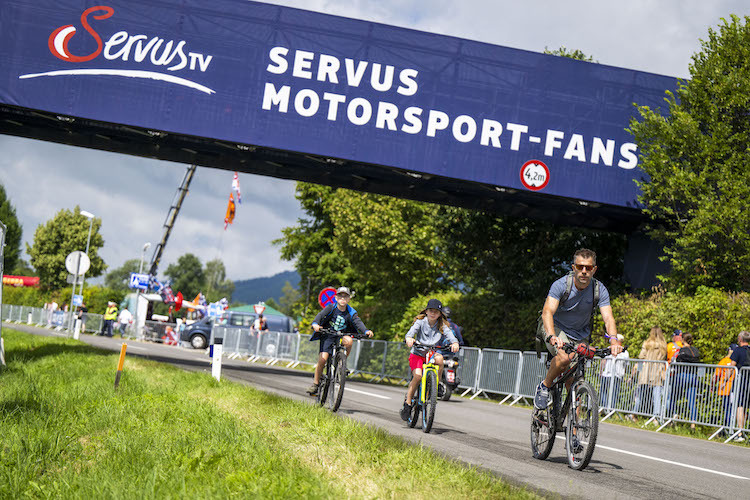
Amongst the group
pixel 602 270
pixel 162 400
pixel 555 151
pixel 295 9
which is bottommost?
pixel 162 400

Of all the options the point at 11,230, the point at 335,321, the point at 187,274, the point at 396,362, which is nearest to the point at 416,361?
the point at 335,321

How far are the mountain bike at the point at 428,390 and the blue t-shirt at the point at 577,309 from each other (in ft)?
8.70

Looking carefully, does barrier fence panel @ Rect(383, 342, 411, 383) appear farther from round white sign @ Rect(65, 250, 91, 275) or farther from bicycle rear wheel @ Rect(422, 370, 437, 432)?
bicycle rear wheel @ Rect(422, 370, 437, 432)

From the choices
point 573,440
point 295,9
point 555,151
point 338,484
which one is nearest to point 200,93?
point 295,9

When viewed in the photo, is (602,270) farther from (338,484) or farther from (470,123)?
(338,484)

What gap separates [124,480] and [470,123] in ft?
51.7

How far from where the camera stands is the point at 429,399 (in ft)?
32.3

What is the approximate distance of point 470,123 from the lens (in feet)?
64.5

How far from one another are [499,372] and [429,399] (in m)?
11.6

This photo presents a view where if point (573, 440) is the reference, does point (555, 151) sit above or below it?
above

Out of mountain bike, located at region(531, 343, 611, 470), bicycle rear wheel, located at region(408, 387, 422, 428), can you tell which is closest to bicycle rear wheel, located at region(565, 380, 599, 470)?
mountain bike, located at region(531, 343, 611, 470)

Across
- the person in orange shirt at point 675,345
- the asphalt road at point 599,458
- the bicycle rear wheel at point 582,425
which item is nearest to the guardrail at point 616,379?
the person in orange shirt at point 675,345

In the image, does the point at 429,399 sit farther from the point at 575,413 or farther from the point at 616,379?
the point at 616,379

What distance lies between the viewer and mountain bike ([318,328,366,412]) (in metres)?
10.8
